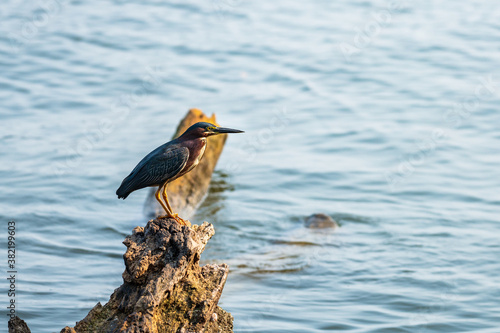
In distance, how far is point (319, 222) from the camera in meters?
10.7

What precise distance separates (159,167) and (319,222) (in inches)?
226

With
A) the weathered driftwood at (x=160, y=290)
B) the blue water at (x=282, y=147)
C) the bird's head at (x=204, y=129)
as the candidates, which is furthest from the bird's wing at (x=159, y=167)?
the blue water at (x=282, y=147)

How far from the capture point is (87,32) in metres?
19.1

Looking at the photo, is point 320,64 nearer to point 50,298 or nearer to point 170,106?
point 170,106

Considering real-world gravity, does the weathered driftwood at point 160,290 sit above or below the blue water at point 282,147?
Result: below

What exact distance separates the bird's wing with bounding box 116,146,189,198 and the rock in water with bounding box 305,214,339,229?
5.62 metres

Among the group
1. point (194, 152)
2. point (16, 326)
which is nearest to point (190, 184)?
point (194, 152)

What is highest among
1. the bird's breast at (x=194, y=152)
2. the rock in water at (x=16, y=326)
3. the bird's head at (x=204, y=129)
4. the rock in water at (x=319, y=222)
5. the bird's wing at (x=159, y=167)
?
the rock in water at (x=319, y=222)

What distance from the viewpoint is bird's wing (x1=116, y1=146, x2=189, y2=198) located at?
5332 mm

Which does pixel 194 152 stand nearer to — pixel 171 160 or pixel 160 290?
pixel 171 160

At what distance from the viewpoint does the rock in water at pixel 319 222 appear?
10.7 meters

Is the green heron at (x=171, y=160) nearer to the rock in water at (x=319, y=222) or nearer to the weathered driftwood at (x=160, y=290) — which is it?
the weathered driftwood at (x=160, y=290)

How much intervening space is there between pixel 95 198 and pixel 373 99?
754cm

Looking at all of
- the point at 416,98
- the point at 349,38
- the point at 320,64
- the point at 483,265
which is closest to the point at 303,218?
the point at 483,265
